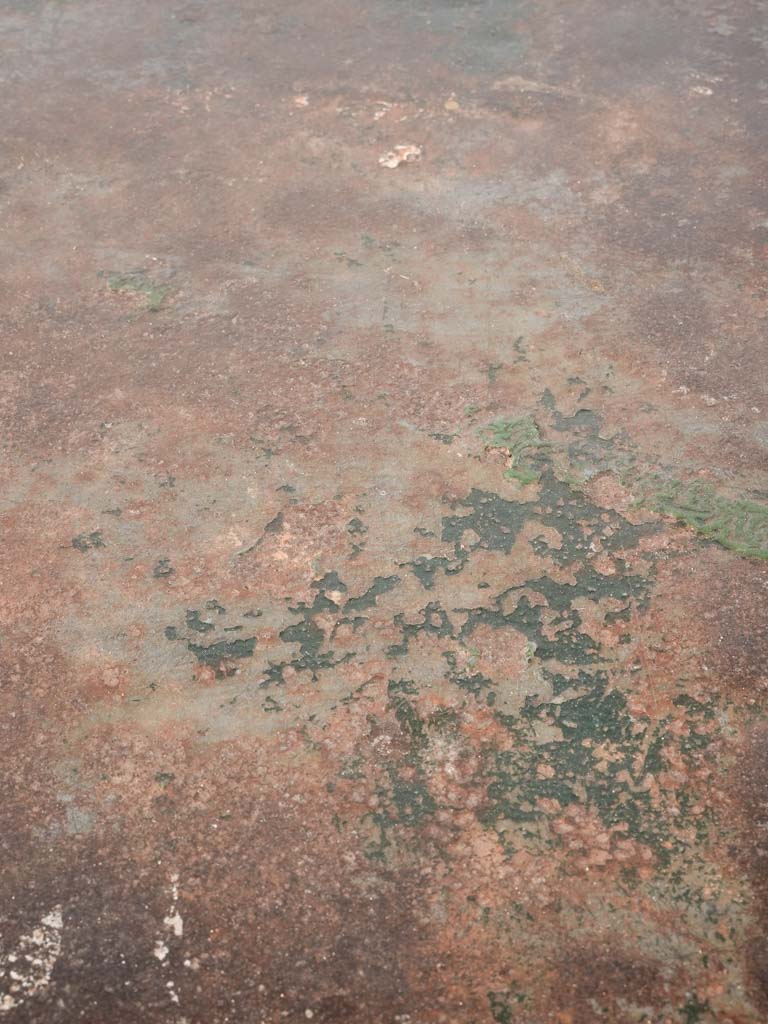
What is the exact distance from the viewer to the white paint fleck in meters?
2.12

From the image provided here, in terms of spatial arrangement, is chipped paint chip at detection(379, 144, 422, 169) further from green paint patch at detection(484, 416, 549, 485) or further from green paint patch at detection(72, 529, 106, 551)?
green paint patch at detection(72, 529, 106, 551)

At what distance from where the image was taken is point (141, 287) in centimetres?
390

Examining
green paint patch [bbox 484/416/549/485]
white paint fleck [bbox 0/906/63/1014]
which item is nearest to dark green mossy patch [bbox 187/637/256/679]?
white paint fleck [bbox 0/906/63/1014]

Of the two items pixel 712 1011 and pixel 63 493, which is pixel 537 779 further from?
pixel 63 493

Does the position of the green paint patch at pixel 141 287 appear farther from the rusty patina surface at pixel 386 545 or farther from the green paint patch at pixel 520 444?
the green paint patch at pixel 520 444

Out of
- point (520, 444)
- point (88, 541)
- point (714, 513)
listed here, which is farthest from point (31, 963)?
point (714, 513)

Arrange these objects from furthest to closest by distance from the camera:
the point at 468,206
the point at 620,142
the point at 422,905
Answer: the point at 620,142, the point at 468,206, the point at 422,905

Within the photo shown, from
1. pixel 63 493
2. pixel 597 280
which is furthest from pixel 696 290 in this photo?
pixel 63 493

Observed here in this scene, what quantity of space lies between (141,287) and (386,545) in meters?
1.68

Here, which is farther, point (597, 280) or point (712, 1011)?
point (597, 280)

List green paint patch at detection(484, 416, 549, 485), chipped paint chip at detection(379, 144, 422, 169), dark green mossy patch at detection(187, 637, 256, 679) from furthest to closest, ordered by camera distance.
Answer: chipped paint chip at detection(379, 144, 422, 169), green paint patch at detection(484, 416, 549, 485), dark green mossy patch at detection(187, 637, 256, 679)

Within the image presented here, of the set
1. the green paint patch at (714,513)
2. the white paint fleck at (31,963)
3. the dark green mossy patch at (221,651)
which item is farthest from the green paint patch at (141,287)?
the white paint fleck at (31,963)

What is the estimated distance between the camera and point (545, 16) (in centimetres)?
552

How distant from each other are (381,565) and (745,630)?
106 cm
